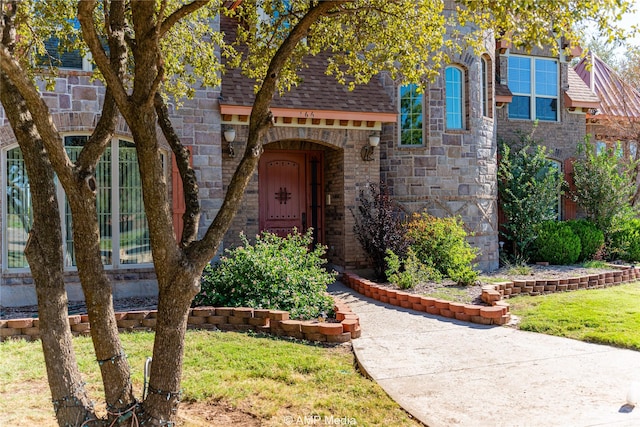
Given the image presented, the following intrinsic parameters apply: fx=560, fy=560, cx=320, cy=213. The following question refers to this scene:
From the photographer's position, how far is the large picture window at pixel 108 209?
31.5 feet

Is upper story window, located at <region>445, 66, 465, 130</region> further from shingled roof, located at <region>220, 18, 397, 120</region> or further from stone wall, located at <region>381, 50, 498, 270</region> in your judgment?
shingled roof, located at <region>220, 18, 397, 120</region>

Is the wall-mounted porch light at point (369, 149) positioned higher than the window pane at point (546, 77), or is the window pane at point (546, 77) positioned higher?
the window pane at point (546, 77)

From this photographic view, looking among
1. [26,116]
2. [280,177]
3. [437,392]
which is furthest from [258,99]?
[280,177]

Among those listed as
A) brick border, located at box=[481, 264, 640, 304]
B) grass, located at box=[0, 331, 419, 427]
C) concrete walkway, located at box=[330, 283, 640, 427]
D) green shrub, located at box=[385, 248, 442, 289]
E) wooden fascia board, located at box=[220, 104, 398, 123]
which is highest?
Result: wooden fascia board, located at box=[220, 104, 398, 123]

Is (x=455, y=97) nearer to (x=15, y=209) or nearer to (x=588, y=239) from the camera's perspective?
(x=588, y=239)

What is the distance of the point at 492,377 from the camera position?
5723 millimetres

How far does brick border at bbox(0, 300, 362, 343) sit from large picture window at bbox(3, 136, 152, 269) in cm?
262

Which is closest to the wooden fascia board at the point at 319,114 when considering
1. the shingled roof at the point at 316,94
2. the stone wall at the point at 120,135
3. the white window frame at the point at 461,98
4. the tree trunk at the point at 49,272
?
the shingled roof at the point at 316,94

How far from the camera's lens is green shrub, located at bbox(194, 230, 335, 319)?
26.1 feet

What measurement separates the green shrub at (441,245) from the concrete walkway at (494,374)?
9.53ft

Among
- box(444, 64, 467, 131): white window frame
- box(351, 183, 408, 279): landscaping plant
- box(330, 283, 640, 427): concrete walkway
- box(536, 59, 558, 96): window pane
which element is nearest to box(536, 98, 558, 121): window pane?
box(536, 59, 558, 96): window pane

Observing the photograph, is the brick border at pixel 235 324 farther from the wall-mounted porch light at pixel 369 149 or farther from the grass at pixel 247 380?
the wall-mounted porch light at pixel 369 149

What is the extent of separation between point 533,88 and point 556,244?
5.73m

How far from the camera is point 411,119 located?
1312 centimetres
